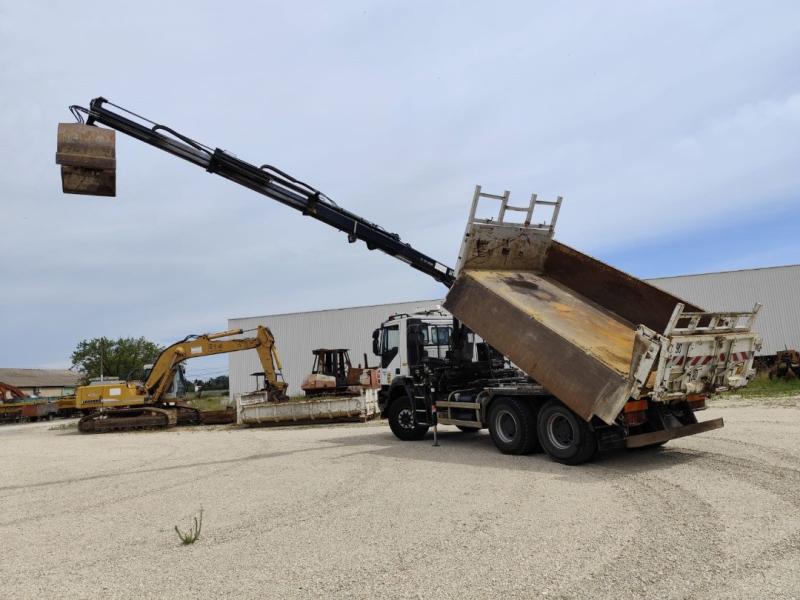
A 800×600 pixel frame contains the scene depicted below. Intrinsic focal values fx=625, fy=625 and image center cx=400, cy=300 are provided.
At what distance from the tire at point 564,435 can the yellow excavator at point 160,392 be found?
13.7m

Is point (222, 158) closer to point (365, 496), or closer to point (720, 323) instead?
point (365, 496)

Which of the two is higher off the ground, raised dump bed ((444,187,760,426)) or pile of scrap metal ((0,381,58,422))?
raised dump bed ((444,187,760,426))

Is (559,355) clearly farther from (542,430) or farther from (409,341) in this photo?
(409,341)

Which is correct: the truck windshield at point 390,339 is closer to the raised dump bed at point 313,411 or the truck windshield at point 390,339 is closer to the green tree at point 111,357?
the raised dump bed at point 313,411

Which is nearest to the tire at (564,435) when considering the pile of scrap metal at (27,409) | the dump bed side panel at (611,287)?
the dump bed side panel at (611,287)

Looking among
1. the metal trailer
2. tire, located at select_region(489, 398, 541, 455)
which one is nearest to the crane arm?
the metal trailer

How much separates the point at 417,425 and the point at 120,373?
54.9 meters

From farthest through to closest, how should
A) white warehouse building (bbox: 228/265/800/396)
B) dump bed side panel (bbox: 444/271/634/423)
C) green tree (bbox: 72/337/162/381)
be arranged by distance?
green tree (bbox: 72/337/162/381)
white warehouse building (bbox: 228/265/800/396)
dump bed side panel (bbox: 444/271/634/423)

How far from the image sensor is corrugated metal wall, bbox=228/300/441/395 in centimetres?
3909

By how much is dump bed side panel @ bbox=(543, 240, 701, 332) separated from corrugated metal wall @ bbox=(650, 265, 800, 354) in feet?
69.3

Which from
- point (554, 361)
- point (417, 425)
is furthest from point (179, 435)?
point (554, 361)

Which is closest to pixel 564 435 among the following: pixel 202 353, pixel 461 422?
pixel 461 422

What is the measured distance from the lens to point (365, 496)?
7152 mm

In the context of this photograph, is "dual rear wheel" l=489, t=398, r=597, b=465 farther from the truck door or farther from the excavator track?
the excavator track
